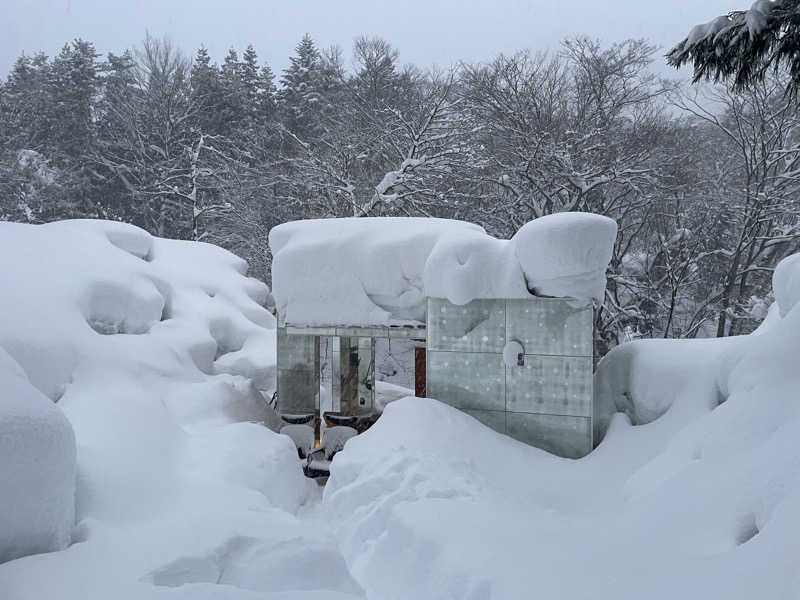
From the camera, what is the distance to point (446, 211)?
16422 millimetres

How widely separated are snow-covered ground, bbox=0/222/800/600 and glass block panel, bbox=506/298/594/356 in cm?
98

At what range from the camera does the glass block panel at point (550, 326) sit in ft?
25.0

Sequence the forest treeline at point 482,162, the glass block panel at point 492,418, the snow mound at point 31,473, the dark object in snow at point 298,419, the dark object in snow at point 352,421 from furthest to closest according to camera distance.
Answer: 1. the forest treeline at point 482,162
2. the dark object in snow at point 352,421
3. the dark object in snow at point 298,419
4. the glass block panel at point 492,418
5. the snow mound at point 31,473

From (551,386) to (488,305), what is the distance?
1.34 meters

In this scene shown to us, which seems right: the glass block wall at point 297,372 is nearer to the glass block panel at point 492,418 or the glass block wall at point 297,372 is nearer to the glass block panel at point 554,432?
the glass block panel at point 492,418

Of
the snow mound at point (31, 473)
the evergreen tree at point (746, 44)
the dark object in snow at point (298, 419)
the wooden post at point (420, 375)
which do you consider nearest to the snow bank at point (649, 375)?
the evergreen tree at point (746, 44)

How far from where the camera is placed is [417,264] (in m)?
8.78

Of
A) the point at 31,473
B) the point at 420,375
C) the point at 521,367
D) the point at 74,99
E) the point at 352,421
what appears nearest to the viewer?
the point at 31,473

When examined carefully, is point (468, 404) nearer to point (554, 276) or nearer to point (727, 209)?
point (554, 276)

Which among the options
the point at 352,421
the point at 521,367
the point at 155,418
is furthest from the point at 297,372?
the point at 521,367

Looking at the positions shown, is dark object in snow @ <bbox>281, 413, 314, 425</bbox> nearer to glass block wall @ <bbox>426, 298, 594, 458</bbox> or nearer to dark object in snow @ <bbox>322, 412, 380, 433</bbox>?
dark object in snow @ <bbox>322, 412, 380, 433</bbox>

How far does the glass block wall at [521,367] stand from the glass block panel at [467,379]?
0.04 feet

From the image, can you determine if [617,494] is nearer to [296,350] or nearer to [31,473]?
[31,473]

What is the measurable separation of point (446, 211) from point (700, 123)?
8094mm
